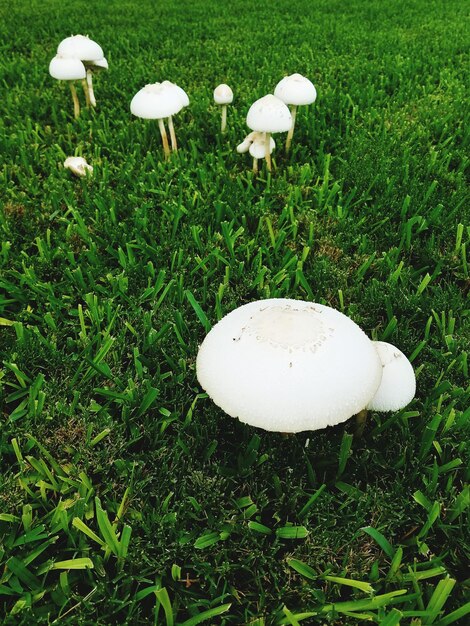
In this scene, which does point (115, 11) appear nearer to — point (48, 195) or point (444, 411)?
point (48, 195)

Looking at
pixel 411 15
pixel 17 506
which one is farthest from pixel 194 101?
pixel 411 15

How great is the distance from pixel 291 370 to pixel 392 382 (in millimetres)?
424

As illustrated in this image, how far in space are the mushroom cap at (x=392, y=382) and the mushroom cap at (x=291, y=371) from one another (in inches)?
4.9

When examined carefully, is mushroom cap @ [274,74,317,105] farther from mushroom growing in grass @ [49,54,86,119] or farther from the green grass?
mushroom growing in grass @ [49,54,86,119]

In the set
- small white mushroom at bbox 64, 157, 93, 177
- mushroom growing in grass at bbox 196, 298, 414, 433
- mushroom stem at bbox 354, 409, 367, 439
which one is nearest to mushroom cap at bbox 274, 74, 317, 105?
small white mushroom at bbox 64, 157, 93, 177

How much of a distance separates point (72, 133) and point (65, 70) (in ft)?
1.72

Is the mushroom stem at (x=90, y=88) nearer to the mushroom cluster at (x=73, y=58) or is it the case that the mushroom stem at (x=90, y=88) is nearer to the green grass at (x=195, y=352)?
the green grass at (x=195, y=352)

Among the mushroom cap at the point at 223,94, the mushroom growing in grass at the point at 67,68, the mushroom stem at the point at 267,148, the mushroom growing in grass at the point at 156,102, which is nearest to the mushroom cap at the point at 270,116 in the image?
the mushroom stem at the point at 267,148

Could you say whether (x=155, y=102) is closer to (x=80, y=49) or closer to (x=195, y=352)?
(x=80, y=49)

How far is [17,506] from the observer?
1.57 meters

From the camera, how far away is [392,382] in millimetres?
1598

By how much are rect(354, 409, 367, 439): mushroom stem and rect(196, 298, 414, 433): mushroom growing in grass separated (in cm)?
24

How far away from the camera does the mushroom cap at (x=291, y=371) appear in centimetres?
136

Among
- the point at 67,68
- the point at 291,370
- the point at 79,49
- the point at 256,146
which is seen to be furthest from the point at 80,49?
the point at 291,370
